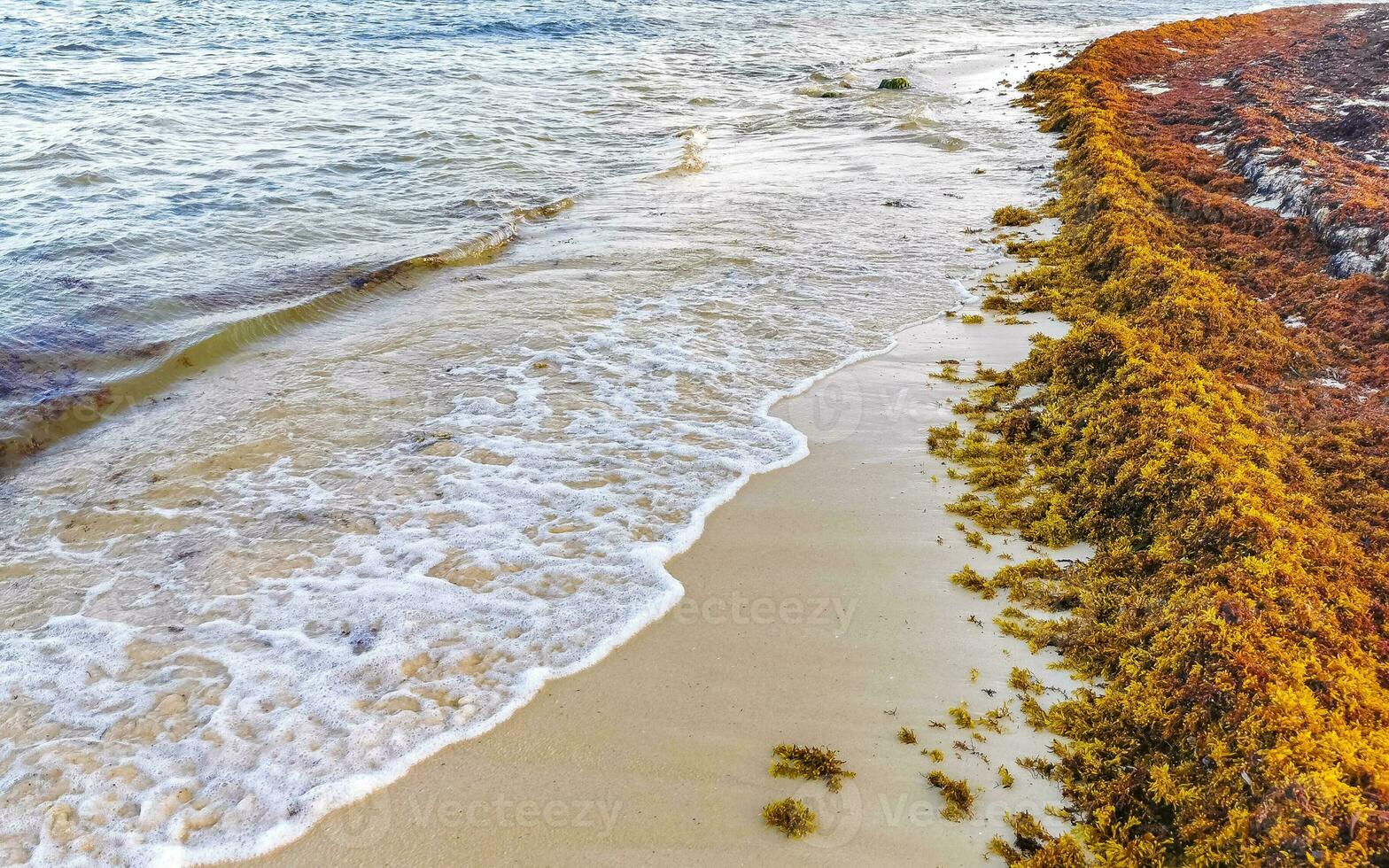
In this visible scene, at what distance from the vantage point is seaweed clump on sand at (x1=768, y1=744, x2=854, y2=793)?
2.93 metres

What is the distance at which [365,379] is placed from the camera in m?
6.07

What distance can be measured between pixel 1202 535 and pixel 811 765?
220cm

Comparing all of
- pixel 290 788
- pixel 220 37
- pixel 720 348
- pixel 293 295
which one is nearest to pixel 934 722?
pixel 290 788

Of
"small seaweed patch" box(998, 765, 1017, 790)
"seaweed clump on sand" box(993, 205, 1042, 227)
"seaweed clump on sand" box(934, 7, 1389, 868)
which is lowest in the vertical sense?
"small seaweed patch" box(998, 765, 1017, 790)

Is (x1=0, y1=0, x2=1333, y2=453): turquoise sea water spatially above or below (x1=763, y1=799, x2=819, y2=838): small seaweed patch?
above

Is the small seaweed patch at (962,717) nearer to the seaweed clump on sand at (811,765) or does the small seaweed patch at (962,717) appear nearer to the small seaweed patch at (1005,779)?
the small seaweed patch at (1005,779)

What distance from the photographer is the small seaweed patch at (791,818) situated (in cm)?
274

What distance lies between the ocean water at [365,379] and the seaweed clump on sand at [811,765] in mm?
996

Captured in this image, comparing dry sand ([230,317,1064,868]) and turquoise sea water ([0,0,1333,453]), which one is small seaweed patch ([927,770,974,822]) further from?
turquoise sea water ([0,0,1333,453])

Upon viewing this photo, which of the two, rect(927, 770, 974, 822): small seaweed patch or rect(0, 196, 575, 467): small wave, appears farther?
rect(0, 196, 575, 467): small wave

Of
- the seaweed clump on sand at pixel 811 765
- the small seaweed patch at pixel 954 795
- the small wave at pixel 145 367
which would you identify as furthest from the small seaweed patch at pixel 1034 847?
the small wave at pixel 145 367

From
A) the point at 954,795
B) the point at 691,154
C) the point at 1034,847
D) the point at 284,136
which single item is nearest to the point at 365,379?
the point at 954,795

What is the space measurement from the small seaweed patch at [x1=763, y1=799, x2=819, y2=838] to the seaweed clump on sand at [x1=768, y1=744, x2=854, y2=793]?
14 centimetres

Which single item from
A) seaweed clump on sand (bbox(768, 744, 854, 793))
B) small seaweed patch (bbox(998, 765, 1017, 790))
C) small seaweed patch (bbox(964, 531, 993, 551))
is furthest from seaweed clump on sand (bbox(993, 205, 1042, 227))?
seaweed clump on sand (bbox(768, 744, 854, 793))
